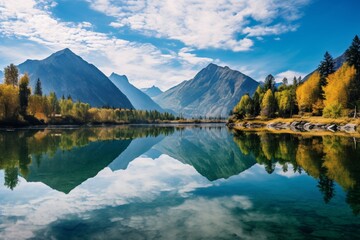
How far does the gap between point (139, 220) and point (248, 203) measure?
668 cm

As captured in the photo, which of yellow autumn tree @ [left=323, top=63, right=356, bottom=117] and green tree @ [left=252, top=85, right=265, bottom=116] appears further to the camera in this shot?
green tree @ [left=252, top=85, right=265, bottom=116]

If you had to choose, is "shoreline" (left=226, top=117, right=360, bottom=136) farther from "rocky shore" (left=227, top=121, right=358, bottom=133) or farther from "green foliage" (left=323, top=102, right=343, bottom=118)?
"green foliage" (left=323, top=102, right=343, bottom=118)

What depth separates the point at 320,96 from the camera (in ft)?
423

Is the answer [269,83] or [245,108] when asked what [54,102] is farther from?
[269,83]

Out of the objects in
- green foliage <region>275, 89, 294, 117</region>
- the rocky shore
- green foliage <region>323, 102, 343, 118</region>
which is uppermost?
green foliage <region>275, 89, 294, 117</region>

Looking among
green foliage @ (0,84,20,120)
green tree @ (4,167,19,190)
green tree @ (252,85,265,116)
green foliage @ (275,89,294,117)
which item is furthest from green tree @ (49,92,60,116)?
green tree @ (4,167,19,190)

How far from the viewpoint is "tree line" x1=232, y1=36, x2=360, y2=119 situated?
103 meters

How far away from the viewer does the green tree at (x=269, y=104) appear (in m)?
155

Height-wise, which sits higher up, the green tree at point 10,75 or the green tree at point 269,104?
the green tree at point 10,75

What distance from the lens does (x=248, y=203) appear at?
16.7 m

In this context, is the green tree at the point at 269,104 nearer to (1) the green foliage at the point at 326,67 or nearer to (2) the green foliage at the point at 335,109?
(1) the green foliage at the point at 326,67

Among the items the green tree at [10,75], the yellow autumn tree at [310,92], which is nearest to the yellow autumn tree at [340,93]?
the yellow autumn tree at [310,92]

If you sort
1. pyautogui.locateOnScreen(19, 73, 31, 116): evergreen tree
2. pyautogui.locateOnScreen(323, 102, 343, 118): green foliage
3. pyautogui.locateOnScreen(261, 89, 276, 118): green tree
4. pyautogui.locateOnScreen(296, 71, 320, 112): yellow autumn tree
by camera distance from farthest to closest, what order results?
pyautogui.locateOnScreen(261, 89, 276, 118): green tree
pyautogui.locateOnScreen(19, 73, 31, 116): evergreen tree
pyautogui.locateOnScreen(296, 71, 320, 112): yellow autumn tree
pyautogui.locateOnScreen(323, 102, 343, 118): green foliage

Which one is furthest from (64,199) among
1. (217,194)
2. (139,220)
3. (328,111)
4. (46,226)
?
(328,111)
